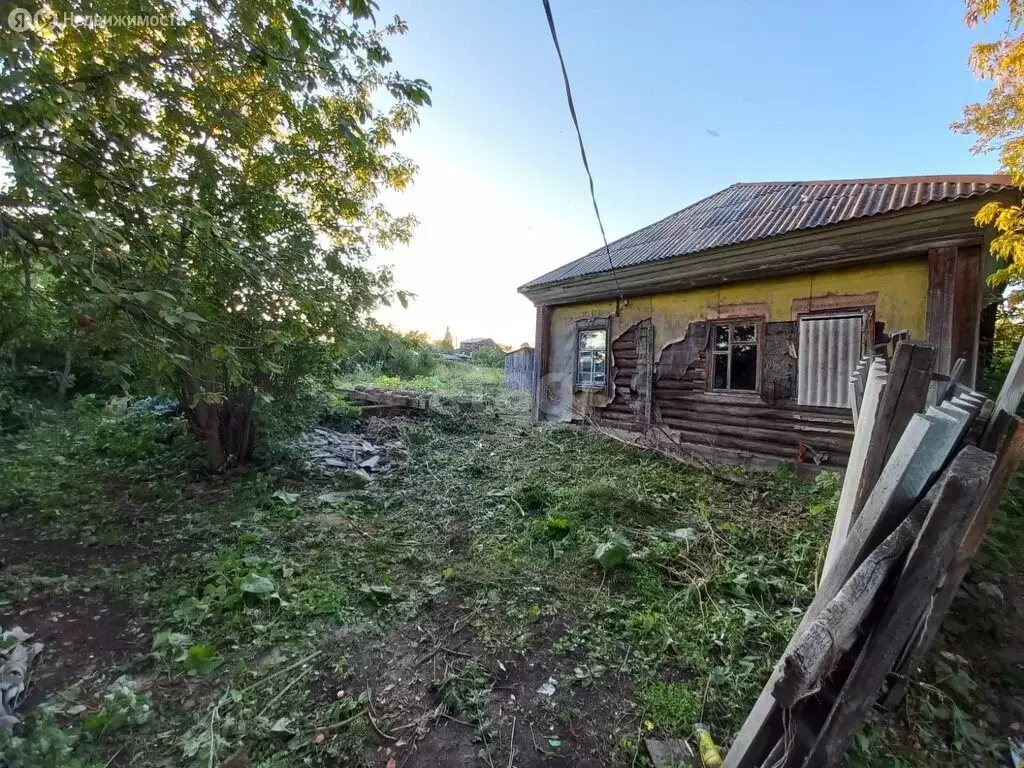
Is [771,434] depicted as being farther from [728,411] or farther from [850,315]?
[850,315]

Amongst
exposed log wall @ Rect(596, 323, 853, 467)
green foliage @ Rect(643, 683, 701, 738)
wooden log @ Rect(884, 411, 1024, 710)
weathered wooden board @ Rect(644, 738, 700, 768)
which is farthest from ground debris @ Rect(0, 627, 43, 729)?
exposed log wall @ Rect(596, 323, 853, 467)

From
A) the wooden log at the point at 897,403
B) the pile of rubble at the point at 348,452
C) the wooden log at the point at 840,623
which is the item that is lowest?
the pile of rubble at the point at 348,452

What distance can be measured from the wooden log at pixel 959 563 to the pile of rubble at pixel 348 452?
571cm

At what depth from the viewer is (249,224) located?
4926 mm

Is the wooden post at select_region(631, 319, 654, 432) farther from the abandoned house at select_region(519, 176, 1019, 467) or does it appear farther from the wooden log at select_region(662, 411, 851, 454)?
the wooden log at select_region(662, 411, 851, 454)

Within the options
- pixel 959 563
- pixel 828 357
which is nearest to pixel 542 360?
pixel 828 357

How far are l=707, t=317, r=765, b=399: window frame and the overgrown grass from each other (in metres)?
1.32

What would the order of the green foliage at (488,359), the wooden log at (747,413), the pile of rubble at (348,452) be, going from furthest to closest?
the green foliage at (488,359)
the pile of rubble at (348,452)
the wooden log at (747,413)

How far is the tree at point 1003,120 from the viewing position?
13.1 feet

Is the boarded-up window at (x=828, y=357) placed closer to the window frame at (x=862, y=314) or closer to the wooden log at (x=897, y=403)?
the window frame at (x=862, y=314)

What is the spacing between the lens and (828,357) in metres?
5.73

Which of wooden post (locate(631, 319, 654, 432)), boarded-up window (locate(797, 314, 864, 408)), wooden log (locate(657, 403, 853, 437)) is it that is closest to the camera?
boarded-up window (locate(797, 314, 864, 408))

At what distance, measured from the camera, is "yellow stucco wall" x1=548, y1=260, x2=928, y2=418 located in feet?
17.0

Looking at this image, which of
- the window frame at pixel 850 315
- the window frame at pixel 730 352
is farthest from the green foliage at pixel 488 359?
the window frame at pixel 850 315
